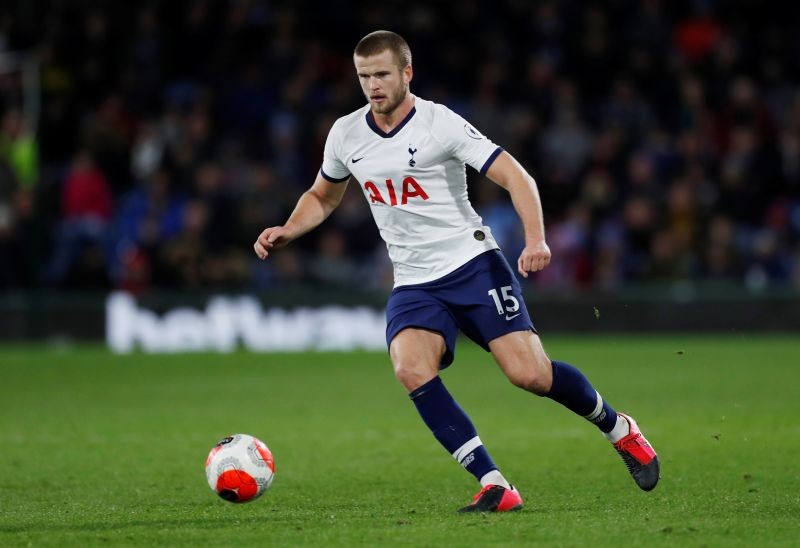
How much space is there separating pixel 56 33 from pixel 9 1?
0.95 metres

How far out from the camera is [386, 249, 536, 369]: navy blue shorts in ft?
20.9

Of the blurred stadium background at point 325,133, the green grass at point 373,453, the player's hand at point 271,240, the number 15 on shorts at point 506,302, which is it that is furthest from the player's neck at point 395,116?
the blurred stadium background at point 325,133

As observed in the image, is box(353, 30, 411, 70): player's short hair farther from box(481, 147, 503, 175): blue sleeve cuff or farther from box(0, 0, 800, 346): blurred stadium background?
box(0, 0, 800, 346): blurred stadium background

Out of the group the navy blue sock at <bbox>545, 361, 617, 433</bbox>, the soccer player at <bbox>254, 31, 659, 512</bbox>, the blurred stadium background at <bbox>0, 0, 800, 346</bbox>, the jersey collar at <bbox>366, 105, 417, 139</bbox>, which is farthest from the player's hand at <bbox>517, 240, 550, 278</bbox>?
the blurred stadium background at <bbox>0, 0, 800, 346</bbox>

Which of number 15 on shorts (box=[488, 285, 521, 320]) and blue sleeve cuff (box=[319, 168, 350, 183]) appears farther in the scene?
blue sleeve cuff (box=[319, 168, 350, 183])

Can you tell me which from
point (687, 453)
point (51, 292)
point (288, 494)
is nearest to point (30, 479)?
point (288, 494)

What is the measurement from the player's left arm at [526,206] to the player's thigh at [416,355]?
1.81 ft

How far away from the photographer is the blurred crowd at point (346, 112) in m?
17.6

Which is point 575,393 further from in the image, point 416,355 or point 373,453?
point 373,453

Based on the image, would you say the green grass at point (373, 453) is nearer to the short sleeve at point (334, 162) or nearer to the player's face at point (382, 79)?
the short sleeve at point (334, 162)

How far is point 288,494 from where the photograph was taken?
22.9ft

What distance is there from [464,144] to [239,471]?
1804 mm

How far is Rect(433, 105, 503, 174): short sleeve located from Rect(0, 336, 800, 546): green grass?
158cm

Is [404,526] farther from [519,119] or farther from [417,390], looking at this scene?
[519,119]
